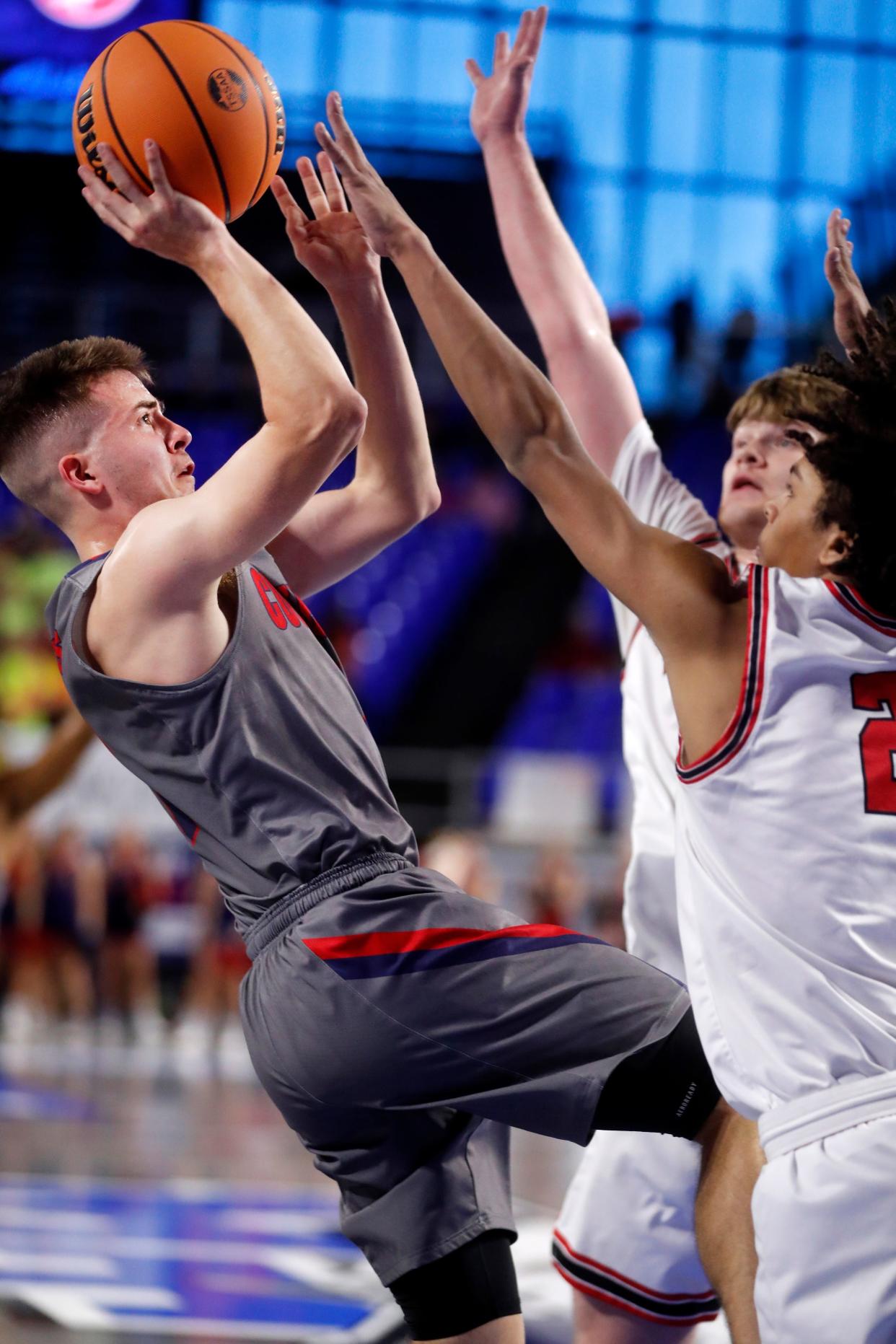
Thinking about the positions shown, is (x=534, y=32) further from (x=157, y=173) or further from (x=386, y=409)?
(x=157, y=173)

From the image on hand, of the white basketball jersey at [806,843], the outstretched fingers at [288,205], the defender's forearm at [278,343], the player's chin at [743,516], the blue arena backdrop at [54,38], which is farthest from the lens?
the blue arena backdrop at [54,38]

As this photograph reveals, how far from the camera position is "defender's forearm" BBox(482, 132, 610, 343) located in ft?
11.5

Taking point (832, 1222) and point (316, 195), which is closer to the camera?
point (832, 1222)

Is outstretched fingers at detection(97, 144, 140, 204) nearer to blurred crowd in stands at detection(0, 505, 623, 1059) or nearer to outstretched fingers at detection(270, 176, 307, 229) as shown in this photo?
outstretched fingers at detection(270, 176, 307, 229)

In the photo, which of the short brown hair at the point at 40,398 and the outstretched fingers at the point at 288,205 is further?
the outstretched fingers at the point at 288,205

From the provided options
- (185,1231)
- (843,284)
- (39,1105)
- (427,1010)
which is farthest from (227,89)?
(39,1105)

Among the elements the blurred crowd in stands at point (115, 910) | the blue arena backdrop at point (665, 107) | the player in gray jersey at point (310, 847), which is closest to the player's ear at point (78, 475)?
the player in gray jersey at point (310, 847)

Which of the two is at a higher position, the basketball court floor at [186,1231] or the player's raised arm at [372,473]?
the player's raised arm at [372,473]

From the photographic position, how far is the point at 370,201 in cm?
260

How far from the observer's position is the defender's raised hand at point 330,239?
10.4 ft

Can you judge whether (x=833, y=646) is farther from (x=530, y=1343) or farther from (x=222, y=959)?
(x=222, y=959)

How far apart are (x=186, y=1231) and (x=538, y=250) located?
444 cm

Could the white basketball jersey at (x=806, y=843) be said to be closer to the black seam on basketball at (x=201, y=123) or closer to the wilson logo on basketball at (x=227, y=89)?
the black seam on basketball at (x=201, y=123)

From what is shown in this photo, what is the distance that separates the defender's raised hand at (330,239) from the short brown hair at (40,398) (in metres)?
0.48
